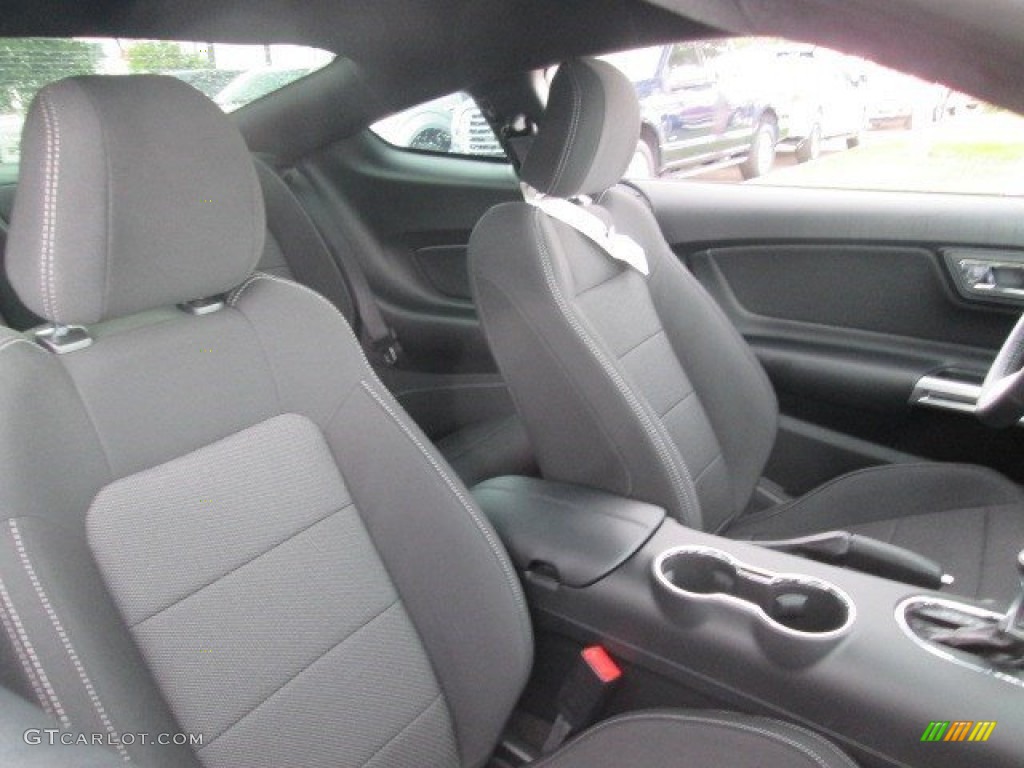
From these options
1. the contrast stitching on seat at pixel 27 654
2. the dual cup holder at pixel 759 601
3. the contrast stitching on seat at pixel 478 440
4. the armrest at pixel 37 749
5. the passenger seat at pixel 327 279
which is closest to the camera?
the armrest at pixel 37 749

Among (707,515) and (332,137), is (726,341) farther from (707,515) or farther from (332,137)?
(332,137)

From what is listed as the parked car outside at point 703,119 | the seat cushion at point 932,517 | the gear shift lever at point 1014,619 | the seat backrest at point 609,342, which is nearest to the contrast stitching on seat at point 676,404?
the seat backrest at point 609,342

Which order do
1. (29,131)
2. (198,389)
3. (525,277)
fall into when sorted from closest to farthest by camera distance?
(29,131) < (198,389) < (525,277)

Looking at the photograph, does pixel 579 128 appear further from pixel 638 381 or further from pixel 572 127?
pixel 638 381

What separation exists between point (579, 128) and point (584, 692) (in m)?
0.99

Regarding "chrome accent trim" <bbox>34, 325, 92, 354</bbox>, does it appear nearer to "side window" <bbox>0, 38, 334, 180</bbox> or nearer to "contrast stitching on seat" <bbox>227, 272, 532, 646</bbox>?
"contrast stitching on seat" <bbox>227, 272, 532, 646</bbox>

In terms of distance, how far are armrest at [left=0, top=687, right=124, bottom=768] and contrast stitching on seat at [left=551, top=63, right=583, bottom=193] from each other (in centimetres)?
127

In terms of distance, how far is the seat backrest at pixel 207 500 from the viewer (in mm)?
976

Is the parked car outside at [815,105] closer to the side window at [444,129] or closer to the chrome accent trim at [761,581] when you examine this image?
the side window at [444,129]

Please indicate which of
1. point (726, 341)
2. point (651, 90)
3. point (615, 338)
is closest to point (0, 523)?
point (615, 338)

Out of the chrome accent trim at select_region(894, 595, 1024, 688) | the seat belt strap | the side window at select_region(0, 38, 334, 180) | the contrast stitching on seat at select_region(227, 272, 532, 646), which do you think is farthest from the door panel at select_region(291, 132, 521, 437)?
the chrome accent trim at select_region(894, 595, 1024, 688)

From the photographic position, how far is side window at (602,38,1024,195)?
1738mm

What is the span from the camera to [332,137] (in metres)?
2.62

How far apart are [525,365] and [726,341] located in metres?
0.55
